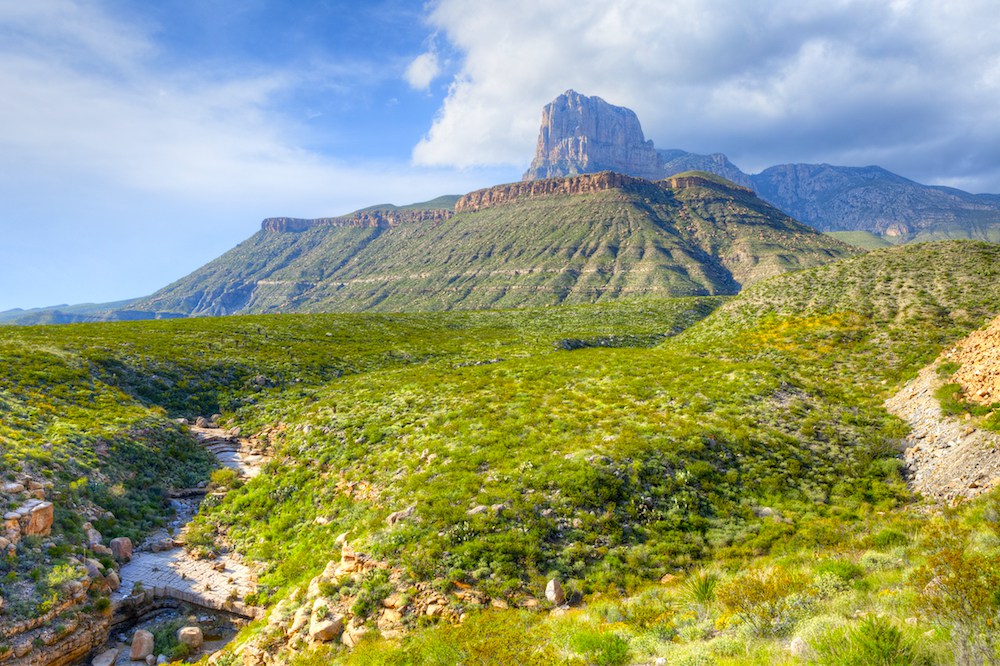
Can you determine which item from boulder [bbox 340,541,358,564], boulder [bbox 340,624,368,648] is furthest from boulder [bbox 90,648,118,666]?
boulder [bbox 340,624,368,648]

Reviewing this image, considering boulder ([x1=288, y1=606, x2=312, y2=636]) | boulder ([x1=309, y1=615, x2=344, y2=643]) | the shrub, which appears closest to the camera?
boulder ([x1=309, y1=615, x2=344, y2=643])

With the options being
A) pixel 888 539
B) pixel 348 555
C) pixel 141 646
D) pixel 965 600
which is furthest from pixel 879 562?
pixel 141 646

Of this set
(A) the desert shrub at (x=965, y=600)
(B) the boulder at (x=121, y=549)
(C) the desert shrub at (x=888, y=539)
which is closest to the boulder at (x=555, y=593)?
(A) the desert shrub at (x=965, y=600)

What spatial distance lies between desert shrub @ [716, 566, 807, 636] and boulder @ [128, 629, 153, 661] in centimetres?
1449

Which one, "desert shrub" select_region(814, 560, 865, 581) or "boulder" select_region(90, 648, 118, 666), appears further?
"boulder" select_region(90, 648, 118, 666)

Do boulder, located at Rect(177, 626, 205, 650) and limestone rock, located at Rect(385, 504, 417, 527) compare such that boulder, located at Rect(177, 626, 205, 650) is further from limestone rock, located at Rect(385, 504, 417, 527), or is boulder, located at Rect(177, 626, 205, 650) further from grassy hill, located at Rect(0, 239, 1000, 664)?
limestone rock, located at Rect(385, 504, 417, 527)

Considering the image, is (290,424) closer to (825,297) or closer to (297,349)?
(297,349)

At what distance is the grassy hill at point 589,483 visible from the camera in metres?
9.16

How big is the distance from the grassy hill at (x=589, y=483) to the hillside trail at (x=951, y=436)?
1025 millimetres

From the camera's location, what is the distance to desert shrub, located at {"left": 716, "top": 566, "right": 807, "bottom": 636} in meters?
8.19

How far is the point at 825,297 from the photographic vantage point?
1556 inches

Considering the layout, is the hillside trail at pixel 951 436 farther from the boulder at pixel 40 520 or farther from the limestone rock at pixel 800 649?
the boulder at pixel 40 520

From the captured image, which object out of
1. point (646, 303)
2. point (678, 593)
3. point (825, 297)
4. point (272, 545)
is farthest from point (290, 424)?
point (646, 303)

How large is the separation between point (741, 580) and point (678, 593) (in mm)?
1679
